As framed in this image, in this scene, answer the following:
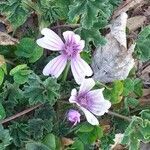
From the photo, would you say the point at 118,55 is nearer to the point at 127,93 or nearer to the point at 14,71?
the point at 127,93

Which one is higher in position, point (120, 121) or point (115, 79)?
point (115, 79)

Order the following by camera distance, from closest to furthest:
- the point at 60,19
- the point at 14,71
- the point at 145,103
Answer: the point at 14,71 < the point at 60,19 < the point at 145,103

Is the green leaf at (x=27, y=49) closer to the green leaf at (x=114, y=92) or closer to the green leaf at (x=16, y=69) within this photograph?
the green leaf at (x=16, y=69)

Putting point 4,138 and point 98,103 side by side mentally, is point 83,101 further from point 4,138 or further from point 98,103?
point 4,138

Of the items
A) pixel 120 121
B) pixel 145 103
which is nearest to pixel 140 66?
pixel 145 103

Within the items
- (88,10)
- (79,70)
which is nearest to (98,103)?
(79,70)

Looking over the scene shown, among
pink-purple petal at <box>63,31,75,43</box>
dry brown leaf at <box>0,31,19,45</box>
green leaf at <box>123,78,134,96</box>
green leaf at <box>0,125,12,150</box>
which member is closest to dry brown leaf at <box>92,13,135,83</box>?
green leaf at <box>123,78,134,96</box>

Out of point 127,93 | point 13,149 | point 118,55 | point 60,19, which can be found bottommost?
point 13,149
